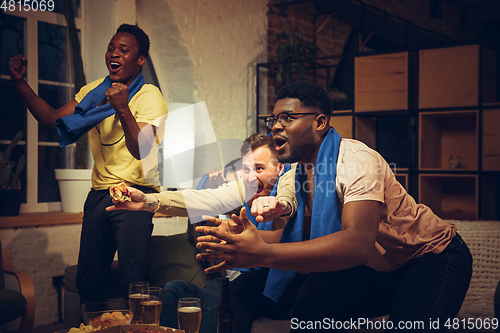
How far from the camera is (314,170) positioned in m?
1.52

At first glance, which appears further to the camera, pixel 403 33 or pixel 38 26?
pixel 403 33

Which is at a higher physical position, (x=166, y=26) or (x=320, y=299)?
(x=166, y=26)

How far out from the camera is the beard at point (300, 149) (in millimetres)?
1521

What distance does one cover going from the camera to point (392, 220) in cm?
144

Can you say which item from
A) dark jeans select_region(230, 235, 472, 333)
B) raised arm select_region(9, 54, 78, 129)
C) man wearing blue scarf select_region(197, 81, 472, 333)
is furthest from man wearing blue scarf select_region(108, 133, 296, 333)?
raised arm select_region(9, 54, 78, 129)

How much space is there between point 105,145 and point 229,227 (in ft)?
3.23

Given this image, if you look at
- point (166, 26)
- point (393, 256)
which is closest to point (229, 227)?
point (393, 256)

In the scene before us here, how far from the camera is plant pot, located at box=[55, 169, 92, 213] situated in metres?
2.76

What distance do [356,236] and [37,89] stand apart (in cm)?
242

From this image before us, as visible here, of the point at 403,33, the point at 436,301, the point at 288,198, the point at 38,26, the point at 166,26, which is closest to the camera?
the point at 436,301

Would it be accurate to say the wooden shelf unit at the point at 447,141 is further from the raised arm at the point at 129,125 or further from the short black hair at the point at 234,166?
the raised arm at the point at 129,125

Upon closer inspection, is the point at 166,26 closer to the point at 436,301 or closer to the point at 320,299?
the point at 320,299

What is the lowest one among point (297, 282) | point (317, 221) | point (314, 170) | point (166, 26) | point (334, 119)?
point (297, 282)

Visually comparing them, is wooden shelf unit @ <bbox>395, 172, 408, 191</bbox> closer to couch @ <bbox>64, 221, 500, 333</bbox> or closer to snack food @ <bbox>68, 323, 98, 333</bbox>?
couch @ <bbox>64, 221, 500, 333</bbox>
